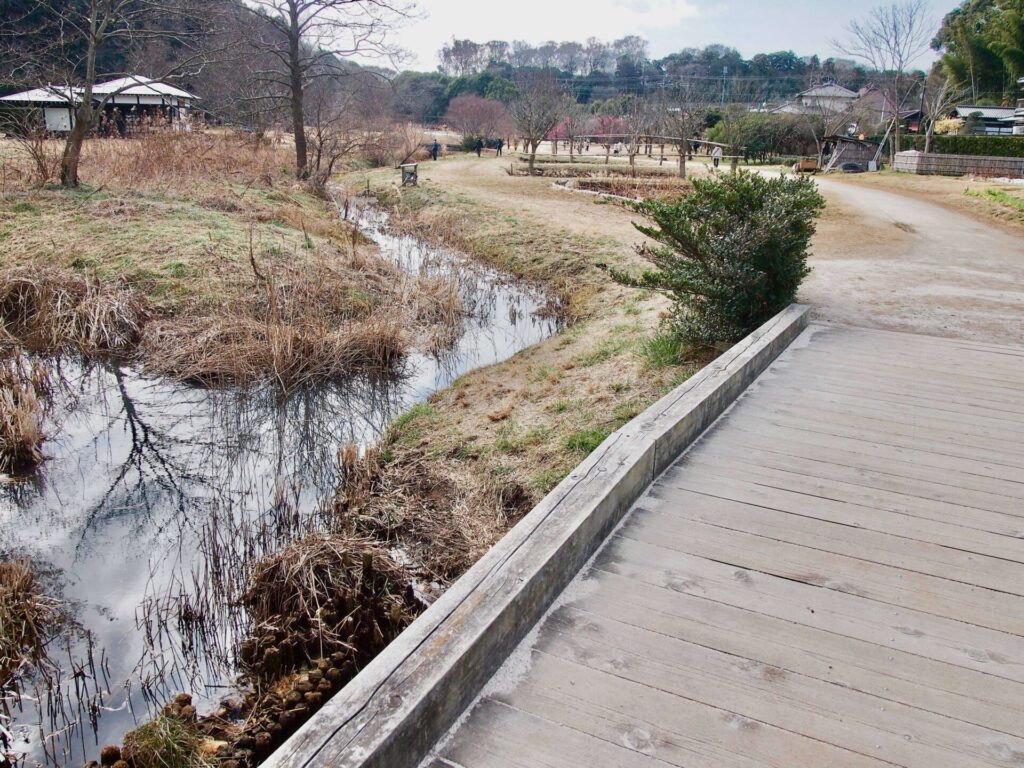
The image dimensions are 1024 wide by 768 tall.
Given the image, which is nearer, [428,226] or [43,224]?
[43,224]

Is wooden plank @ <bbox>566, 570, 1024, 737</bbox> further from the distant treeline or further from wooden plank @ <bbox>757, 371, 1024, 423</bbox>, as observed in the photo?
the distant treeline

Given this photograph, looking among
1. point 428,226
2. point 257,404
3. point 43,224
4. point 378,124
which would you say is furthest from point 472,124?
point 257,404

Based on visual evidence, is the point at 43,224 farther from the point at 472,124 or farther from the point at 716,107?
the point at 716,107

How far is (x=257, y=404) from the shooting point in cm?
744

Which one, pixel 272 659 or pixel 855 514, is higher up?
pixel 855 514

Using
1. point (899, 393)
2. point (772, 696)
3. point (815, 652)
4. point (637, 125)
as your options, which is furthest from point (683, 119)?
point (772, 696)

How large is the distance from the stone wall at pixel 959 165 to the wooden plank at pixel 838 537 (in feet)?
99.2

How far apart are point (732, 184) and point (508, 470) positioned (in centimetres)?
334

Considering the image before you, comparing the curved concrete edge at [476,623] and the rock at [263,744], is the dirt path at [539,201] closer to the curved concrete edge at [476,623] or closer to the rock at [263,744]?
the curved concrete edge at [476,623]

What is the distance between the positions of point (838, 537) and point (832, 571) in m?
0.28

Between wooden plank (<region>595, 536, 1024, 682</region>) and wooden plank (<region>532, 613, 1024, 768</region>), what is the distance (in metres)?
0.30

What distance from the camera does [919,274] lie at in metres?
9.84

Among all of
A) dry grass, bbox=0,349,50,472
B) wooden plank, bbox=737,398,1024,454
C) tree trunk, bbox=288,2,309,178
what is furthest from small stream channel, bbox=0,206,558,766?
tree trunk, bbox=288,2,309,178

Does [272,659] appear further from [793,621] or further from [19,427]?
[19,427]
